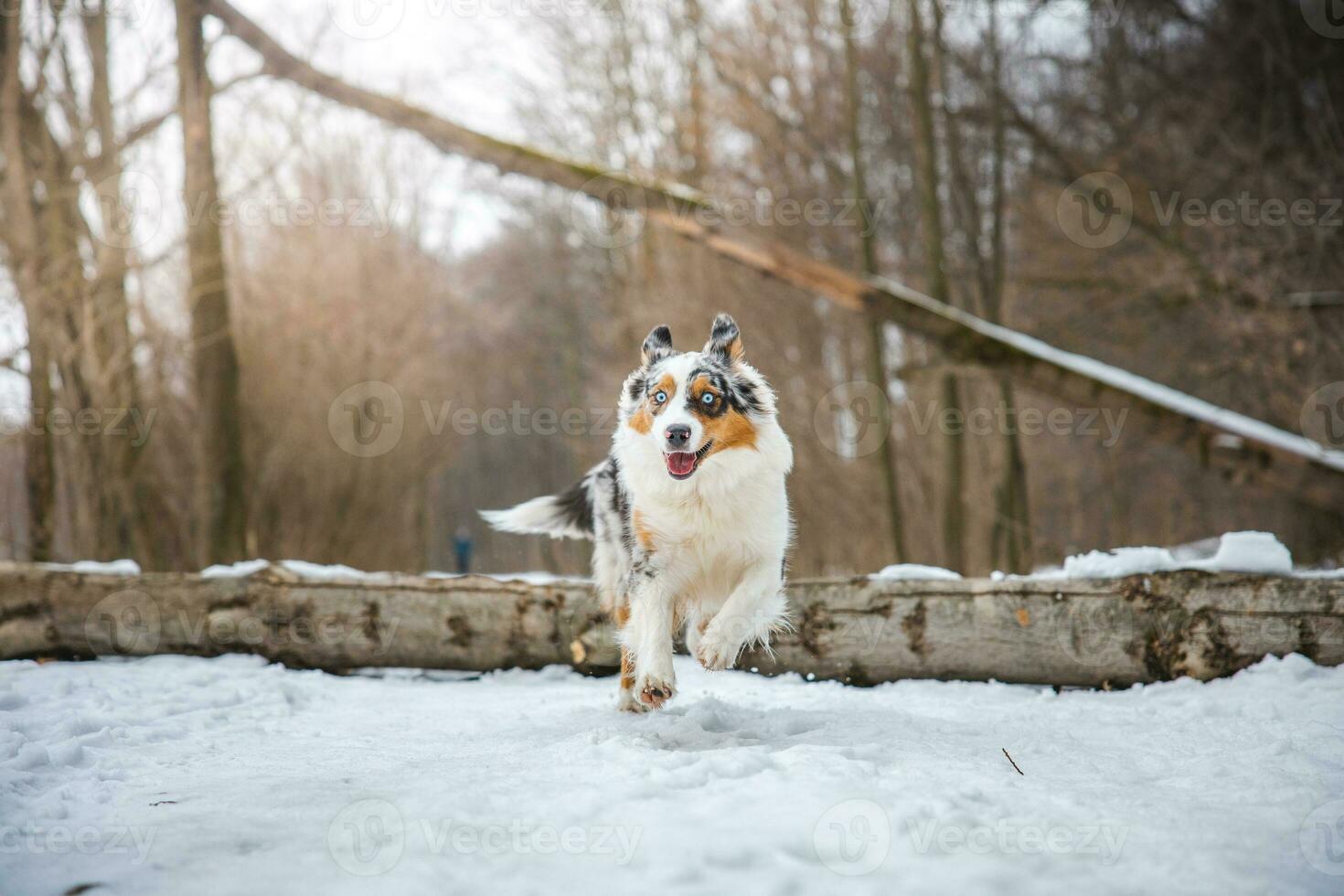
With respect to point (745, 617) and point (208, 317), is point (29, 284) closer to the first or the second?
point (208, 317)

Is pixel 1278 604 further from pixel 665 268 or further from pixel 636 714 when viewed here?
pixel 665 268

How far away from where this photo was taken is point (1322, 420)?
30.4 ft

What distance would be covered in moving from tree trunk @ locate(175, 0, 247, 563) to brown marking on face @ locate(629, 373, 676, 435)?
252 inches

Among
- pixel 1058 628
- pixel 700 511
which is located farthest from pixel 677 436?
pixel 1058 628

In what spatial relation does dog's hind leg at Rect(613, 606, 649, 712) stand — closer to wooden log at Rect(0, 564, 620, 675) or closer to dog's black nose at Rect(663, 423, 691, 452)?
wooden log at Rect(0, 564, 620, 675)

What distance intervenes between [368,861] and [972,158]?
42.4ft

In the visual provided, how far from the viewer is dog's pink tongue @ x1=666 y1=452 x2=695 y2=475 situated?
3.74 m

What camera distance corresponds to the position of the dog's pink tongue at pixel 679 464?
12.3ft

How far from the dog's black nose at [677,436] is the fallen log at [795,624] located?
1440mm

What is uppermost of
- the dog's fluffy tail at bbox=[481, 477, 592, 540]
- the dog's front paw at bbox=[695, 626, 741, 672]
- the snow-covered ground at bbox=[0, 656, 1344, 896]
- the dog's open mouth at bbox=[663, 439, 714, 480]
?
the dog's open mouth at bbox=[663, 439, 714, 480]

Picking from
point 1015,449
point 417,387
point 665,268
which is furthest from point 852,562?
point 417,387

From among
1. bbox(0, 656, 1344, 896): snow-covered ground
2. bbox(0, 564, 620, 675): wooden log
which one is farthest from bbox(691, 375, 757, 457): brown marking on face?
bbox(0, 564, 620, 675): wooden log

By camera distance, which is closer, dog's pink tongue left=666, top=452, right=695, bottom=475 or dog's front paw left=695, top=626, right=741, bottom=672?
dog's front paw left=695, top=626, right=741, bottom=672

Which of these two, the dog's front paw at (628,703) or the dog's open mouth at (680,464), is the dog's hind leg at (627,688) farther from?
the dog's open mouth at (680,464)
